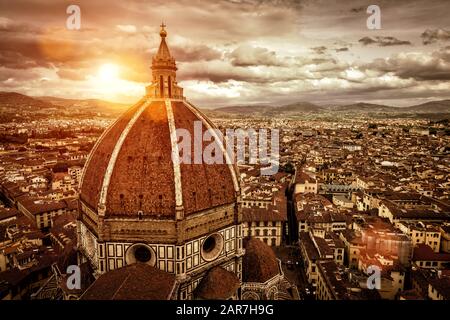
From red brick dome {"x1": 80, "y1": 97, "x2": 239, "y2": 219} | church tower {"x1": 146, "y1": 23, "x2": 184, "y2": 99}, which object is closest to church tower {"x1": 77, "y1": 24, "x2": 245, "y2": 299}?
red brick dome {"x1": 80, "y1": 97, "x2": 239, "y2": 219}

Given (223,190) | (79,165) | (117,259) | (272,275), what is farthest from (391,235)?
(79,165)

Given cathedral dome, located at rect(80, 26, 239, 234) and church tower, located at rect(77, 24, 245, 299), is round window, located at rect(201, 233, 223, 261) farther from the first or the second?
cathedral dome, located at rect(80, 26, 239, 234)

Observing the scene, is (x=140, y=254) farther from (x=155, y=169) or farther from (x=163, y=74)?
(x=163, y=74)

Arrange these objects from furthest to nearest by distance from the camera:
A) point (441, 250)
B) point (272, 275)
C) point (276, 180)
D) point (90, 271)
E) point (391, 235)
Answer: point (276, 180) → point (441, 250) → point (391, 235) → point (272, 275) → point (90, 271)

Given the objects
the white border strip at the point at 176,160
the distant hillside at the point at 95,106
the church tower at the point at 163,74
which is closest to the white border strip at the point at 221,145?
the church tower at the point at 163,74

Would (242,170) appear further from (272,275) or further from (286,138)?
(286,138)
